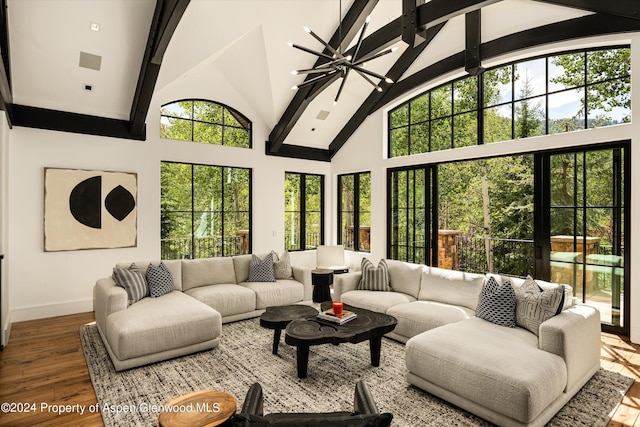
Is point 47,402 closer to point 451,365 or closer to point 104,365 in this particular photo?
point 104,365

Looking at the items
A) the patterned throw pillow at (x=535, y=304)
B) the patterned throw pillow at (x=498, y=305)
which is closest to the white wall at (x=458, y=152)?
the patterned throw pillow at (x=535, y=304)

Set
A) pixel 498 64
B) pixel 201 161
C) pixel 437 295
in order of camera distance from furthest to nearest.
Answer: pixel 201 161
pixel 498 64
pixel 437 295

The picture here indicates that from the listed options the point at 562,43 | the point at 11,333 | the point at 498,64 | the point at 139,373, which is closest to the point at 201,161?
the point at 11,333

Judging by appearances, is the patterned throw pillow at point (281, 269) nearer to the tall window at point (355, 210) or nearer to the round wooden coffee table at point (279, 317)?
the round wooden coffee table at point (279, 317)

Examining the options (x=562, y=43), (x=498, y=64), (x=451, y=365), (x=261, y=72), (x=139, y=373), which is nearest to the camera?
(x=451, y=365)

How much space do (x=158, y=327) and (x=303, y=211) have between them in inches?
184

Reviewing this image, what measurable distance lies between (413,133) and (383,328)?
4.33m

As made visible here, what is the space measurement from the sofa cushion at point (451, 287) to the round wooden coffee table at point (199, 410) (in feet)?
9.48

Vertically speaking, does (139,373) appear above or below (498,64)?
below

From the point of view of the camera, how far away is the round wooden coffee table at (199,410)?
5.48 feet

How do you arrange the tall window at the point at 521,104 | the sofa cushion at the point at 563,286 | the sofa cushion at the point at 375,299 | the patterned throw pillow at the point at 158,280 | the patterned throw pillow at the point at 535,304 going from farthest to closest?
1. the tall window at the point at 521,104
2. the patterned throw pillow at the point at 158,280
3. the sofa cushion at the point at 375,299
4. the sofa cushion at the point at 563,286
5. the patterned throw pillow at the point at 535,304

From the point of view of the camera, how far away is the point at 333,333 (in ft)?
10.1

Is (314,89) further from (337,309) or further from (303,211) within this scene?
(337,309)

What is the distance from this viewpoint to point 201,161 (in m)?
6.16
